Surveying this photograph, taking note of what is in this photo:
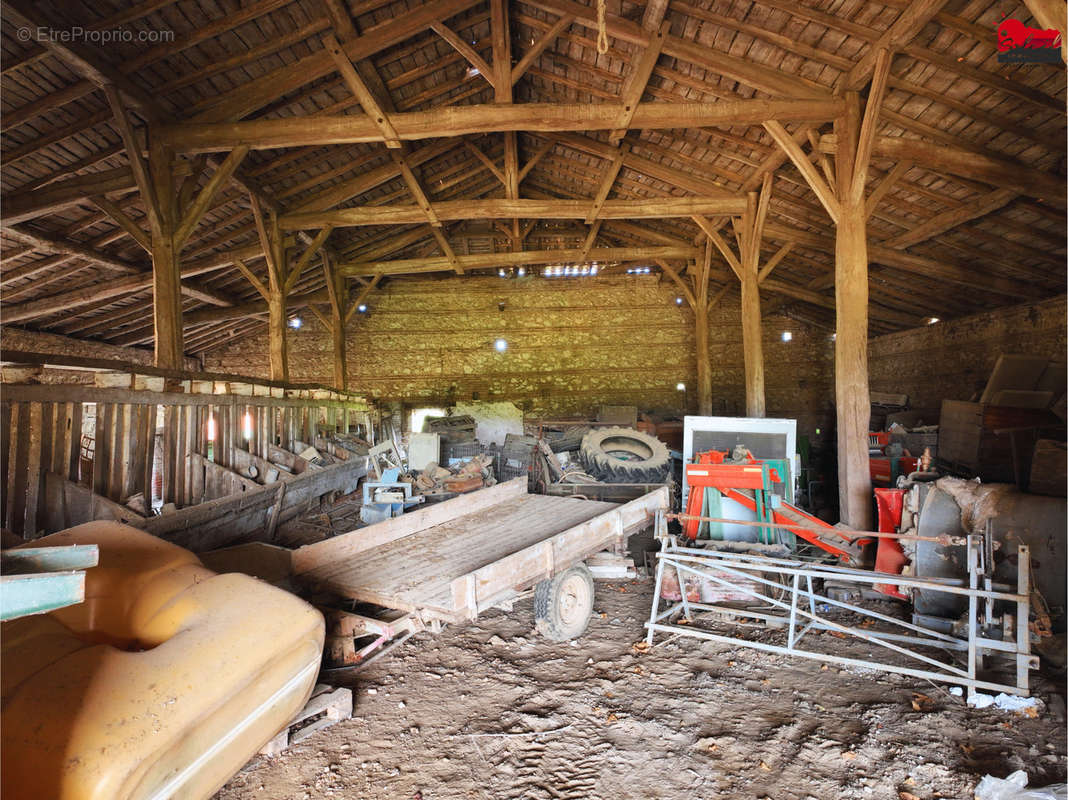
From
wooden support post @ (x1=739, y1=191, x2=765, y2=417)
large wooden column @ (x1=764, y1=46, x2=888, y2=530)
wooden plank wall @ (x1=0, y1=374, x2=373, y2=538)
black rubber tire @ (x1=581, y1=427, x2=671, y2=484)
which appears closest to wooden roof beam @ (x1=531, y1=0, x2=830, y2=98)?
large wooden column @ (x1=764, y1=46, x2=888, y2=530)

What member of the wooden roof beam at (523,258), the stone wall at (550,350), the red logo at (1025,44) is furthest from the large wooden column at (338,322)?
the red logo at (1025,44)

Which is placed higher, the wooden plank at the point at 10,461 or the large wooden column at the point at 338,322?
the large wooden column at the point at 338,322

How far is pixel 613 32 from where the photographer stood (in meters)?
6.58

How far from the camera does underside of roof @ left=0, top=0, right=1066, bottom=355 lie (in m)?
5.96

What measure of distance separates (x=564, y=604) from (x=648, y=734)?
4.36 feet

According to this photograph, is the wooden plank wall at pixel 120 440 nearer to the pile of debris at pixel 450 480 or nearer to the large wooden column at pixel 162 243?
the large wooden column at pixel 162 243

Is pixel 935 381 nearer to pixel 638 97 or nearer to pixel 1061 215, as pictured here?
pixel 1061 215

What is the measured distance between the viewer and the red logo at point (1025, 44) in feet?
17.6

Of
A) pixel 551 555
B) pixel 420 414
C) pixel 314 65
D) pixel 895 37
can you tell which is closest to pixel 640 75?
pixel 895 37

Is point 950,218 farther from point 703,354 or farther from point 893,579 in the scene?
point 893,579

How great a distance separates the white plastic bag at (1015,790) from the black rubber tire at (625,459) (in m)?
6.02

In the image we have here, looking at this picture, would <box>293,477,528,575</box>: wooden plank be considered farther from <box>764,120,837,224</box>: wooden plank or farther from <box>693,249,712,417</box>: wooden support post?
<box>693,249,712,417</box>: wooden support post

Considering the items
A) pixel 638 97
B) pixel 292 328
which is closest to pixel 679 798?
pixel 638 97

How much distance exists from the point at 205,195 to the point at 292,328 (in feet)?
36.2
